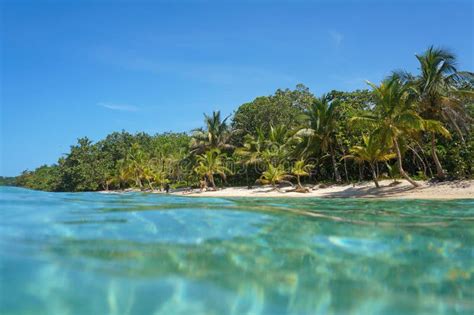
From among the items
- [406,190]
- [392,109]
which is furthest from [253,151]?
[392,109]

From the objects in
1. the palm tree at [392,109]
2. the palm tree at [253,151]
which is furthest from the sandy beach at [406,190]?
the palm tree at [253,151]

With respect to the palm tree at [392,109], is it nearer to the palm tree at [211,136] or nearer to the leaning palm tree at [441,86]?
the leaning palm tree at [441,86]

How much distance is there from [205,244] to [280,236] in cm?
135

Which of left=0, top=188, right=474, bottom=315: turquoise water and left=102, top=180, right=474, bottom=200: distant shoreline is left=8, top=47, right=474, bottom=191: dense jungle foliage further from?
left=0, top=188, right=474, bottom=315: turquoise water

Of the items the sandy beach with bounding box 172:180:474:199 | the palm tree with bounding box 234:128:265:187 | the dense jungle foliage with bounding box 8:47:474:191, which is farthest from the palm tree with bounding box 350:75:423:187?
the palm tree with bounding box 234:128:265:187

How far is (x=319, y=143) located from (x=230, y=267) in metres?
27.6

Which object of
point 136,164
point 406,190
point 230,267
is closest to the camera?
point 230,267

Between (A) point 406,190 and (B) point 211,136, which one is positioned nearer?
(A) point 406,190

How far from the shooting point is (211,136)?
1551 inches

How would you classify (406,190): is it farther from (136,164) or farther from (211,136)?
(136,164)

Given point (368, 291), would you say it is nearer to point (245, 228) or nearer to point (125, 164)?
point (245, 228)

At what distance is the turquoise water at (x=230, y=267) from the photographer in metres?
3.38

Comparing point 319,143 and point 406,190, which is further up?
point 319,143

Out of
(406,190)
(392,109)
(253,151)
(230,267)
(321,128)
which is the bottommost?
(230,267)
